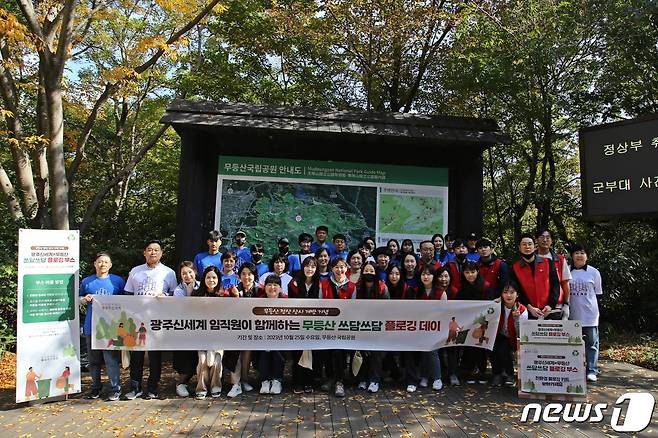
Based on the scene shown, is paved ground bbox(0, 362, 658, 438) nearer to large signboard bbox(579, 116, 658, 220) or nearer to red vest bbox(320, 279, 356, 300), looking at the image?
red vest bbox(320, 279, 356, 300)

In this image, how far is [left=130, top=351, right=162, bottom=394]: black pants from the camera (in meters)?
5.29

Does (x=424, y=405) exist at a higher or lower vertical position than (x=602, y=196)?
lower

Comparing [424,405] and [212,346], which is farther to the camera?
[212,346]

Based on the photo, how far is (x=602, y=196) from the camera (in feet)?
18.5

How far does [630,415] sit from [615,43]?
7999mm

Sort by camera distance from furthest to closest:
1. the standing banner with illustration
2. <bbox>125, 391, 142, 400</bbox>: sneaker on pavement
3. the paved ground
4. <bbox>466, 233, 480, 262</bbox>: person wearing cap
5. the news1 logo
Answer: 1. <bbox>466, 233, 480, 262</bbox>: person wearing cap
2. <bbox>125, 391, 142, 400</bbox>: sneaker on pavement
3. the standing banner with illustration
4. the news1 logo
5. the paved ground

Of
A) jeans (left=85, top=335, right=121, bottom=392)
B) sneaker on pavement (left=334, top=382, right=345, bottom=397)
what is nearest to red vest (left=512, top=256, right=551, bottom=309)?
sneaker on pavement (left=334, top=382, right=345, bottom=397)

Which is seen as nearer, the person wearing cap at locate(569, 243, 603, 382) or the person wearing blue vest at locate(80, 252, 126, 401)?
the person wearing blue vest at locate(80, 252, 126, 401)

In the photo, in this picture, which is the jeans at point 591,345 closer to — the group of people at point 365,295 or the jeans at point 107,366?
the group of people at point 365,295

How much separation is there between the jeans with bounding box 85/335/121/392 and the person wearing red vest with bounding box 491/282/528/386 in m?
4.06

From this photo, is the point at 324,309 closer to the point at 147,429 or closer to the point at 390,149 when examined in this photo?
the point at 147,429

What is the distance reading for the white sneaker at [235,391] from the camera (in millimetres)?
5165

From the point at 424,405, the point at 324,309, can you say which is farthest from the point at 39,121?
the point at 424,405

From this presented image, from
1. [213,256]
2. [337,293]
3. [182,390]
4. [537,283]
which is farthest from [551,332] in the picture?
[213,256]
